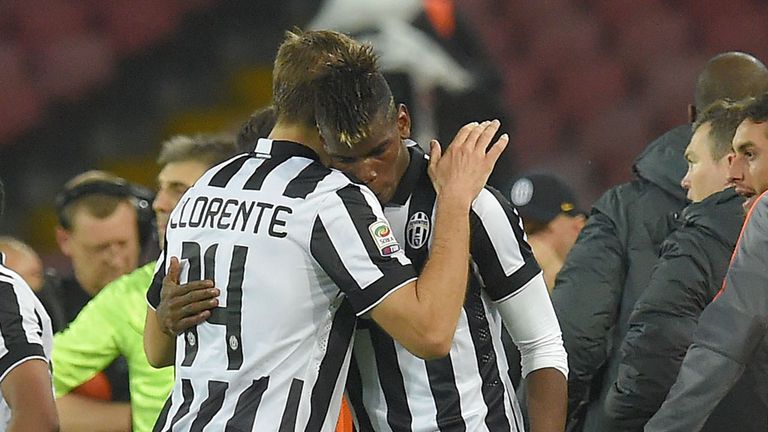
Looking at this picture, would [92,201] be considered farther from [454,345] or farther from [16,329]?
[454,345]

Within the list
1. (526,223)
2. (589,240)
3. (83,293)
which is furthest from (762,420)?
(83,293)

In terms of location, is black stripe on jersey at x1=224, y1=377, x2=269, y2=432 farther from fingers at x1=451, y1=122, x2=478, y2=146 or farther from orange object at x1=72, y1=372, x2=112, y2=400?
orange object at x1=72, y1=372, x2=112, y2=400

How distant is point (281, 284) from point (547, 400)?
0.43 metres

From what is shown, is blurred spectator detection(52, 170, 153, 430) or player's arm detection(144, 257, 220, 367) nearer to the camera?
player's arm detection(144, 257, 220, 367)

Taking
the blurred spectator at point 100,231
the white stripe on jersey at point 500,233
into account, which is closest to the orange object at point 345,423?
the white stripe on jersey at point 500,233

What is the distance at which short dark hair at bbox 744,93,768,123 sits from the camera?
2.06 metres

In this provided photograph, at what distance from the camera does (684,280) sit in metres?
2.21

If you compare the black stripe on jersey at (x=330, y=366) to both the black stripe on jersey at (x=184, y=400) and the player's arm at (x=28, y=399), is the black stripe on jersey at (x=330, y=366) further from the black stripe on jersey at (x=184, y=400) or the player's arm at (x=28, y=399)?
the player's arm at (x=28, y=399)

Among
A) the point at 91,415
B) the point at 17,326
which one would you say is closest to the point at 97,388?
the point at 91,415

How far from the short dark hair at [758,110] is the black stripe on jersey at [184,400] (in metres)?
0.99

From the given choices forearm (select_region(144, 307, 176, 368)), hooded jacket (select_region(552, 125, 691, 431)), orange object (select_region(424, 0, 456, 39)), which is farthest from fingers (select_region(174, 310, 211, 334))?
orange object (select_region(424, 0, 456, 39))

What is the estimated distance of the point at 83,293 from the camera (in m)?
3.84

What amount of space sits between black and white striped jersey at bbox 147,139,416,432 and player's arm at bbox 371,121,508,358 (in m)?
0.03

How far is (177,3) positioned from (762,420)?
125 inches
